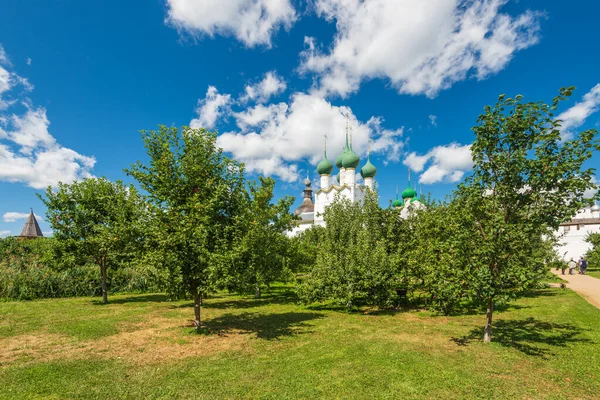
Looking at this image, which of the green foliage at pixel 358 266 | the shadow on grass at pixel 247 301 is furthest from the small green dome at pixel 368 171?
the green foliage at pixel 358 266

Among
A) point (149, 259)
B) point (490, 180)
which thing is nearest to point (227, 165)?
point (149, 259)

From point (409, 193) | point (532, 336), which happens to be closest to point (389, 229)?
→ point (532, 336)

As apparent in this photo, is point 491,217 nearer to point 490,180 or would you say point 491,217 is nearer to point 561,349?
point 490,180

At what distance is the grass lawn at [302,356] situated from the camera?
6.32 metres

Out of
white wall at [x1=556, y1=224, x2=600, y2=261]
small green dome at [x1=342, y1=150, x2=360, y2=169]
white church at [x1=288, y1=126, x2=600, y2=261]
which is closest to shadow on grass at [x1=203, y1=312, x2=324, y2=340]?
white church at [x1=288, y1=126, x2=600, y2=261]

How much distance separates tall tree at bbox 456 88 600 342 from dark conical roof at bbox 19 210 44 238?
219 ft

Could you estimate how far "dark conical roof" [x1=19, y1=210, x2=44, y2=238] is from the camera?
5097cm

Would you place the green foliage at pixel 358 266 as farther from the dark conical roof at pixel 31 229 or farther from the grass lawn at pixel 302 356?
the dark conical roof at pixel 31 229

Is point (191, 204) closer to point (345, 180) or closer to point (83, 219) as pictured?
point (83, 219)

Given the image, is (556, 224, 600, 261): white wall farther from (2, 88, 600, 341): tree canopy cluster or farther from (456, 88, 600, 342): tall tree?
Answer: (456, 88, 600, 342): tall tree

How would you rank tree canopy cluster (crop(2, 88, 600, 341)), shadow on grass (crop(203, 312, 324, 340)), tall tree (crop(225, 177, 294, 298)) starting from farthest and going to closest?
1. tall tree (crop(225, 177, 294, 298))
2. shadow on grass (crop(203, 312, 324, 340))
3. tree canopy cluster (crop(2, 88, 600, 341))

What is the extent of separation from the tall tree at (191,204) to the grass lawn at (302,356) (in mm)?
2474

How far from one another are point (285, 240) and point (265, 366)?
12125 mm

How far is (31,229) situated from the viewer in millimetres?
51656
